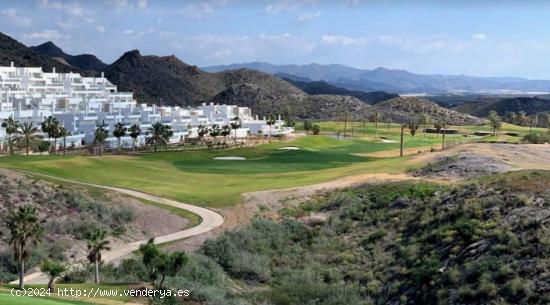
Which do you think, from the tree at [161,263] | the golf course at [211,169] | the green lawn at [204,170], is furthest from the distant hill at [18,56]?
the tree at [161,263]

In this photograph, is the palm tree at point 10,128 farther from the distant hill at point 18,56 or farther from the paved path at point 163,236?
the distant hill at point 18,56

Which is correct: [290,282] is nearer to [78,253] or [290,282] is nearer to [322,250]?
[322,250]

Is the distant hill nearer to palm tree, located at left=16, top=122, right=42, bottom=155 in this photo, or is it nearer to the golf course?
palm tree, located at left=16, top=122, right=42, bottom=155

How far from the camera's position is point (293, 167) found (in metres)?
76.8

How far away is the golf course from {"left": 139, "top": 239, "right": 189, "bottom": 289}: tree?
21.1m

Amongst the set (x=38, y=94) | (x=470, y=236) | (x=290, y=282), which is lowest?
(x=290, y=282)

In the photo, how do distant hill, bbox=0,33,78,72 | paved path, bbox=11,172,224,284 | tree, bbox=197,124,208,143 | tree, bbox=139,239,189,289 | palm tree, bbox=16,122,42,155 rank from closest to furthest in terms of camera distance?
tree, bbox=139,239,189,289, paved path, bbox=11,172,224,284, palm tree, bbox=16,122,42,155, tree, bbox=197,124,208,143, distant hill, bbox=0,33,78,72

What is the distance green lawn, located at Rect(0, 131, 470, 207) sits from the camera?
58094 millimetres

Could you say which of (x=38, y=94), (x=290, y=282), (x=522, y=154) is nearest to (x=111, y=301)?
(x=290, y=282)

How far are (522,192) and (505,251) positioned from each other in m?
8.40

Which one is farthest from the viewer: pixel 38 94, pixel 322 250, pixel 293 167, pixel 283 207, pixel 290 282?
pixel 38 94

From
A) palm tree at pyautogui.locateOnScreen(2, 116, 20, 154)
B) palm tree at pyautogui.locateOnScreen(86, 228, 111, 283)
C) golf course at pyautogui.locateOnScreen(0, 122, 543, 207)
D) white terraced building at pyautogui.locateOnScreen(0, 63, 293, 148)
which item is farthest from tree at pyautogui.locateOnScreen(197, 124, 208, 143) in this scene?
palm tree at pyautogui.locateOnScreen(86, 228, 111, 283)

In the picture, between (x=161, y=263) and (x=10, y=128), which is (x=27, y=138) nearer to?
(x=10, y=128)

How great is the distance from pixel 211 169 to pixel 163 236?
2931 centimetres
